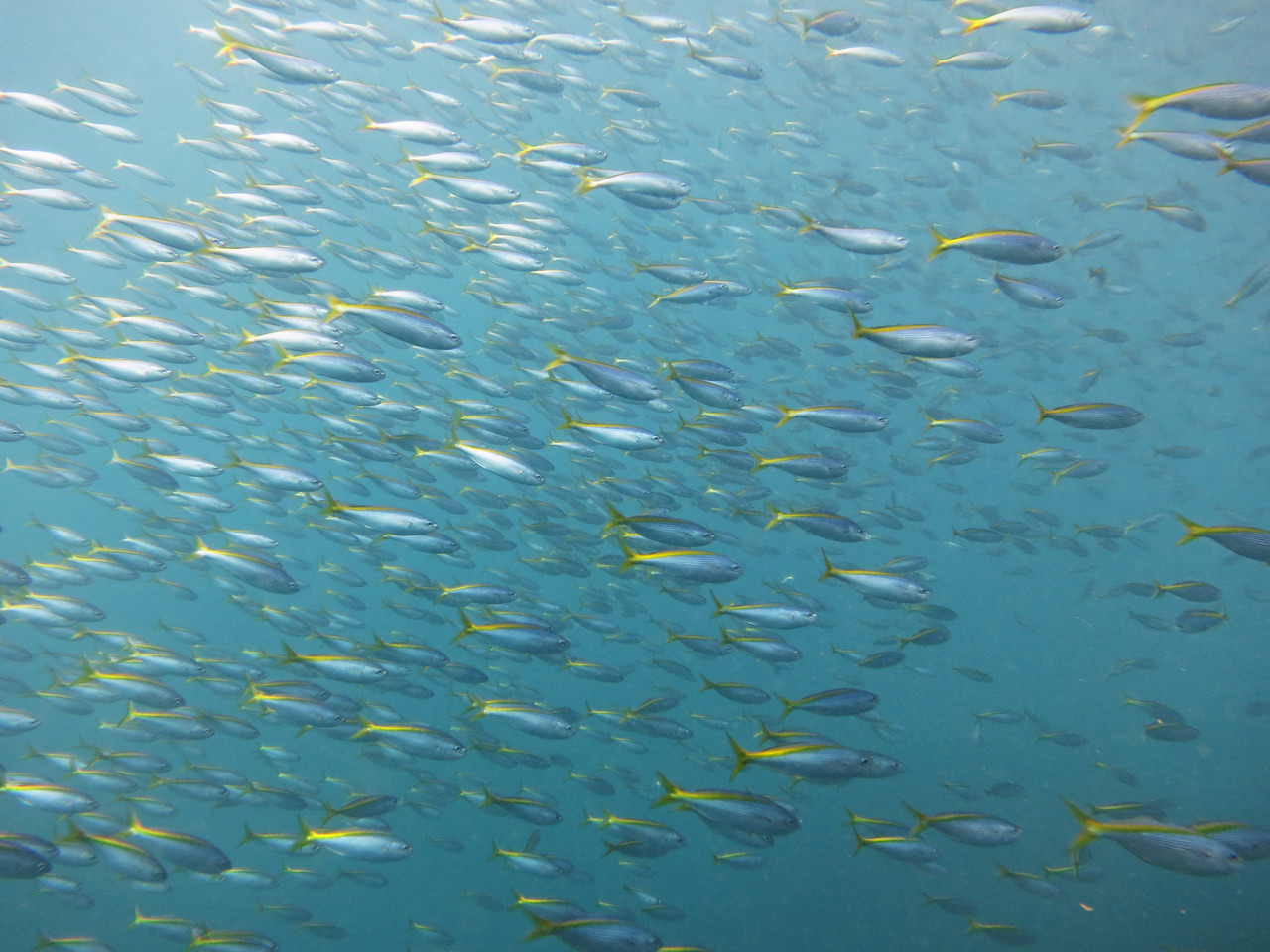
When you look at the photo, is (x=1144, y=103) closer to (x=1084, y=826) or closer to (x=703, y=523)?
(x=1084, y=826)

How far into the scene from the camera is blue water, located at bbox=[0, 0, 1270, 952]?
27.5 feet

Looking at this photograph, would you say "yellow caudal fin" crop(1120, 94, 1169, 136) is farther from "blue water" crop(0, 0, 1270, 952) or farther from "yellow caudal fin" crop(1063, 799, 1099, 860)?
"yellow caudal fin" crop(1063, 799, 1099, 860)

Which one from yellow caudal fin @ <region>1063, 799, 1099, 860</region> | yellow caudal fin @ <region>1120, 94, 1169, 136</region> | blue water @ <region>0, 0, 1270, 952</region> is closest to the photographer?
yellow caudal fin @ <region>1063, 799, 1099, 860</region>

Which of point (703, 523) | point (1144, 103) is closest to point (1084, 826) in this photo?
point (1144, 103)

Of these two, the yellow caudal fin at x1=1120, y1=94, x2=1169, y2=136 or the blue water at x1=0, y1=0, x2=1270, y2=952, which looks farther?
the blue water at x1=0, y1=0, x2=1270, y2=952

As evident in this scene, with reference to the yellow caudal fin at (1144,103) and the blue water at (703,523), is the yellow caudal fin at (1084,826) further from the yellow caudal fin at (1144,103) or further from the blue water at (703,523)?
the yellow caudal fin at (1144,103)

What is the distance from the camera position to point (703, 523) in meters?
23.7

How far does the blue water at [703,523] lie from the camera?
8.38 meters

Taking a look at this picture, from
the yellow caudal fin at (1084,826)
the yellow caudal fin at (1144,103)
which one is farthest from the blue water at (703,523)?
the yellow caudal fin at (1084,826)

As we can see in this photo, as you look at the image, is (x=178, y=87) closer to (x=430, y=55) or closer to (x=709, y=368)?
(x=430, y=55)

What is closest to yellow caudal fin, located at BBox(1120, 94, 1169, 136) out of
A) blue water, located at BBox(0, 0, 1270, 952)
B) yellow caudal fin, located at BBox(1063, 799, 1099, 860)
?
blue water, located at BBox(0, 0, 1270, 952)

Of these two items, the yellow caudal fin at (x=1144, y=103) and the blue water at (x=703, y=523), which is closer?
the yellow caudal fin at (x=1144, y=103)

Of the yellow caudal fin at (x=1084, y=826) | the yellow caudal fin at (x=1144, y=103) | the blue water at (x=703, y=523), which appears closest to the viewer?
the yellow caudal fin at (x=1084, y=826)

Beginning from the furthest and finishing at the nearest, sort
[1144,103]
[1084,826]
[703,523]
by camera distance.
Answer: [703,523] < [1144,103] < [1084,826]
